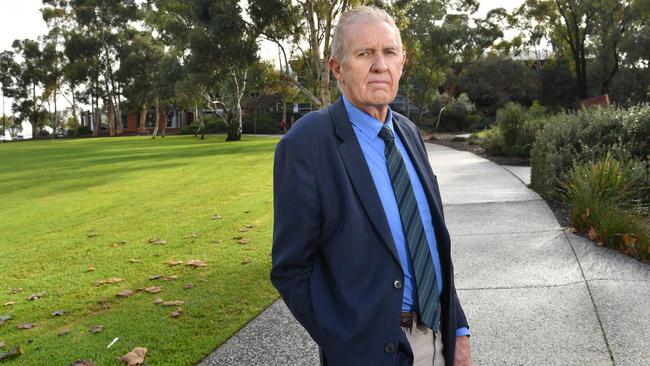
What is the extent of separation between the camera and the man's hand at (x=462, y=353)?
2367 mm

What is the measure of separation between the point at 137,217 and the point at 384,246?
947 centimetres

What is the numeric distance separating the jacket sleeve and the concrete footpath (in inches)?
87.3

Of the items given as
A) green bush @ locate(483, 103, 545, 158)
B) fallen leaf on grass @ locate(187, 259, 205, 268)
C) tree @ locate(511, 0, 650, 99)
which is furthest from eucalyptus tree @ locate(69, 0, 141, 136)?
A: fallen leaf on grass @ locate(187, 259, 205, 268)

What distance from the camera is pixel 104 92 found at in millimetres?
72125

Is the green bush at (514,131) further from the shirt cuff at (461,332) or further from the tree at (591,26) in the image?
the tree at (591,26)

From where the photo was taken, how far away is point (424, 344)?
2168mm

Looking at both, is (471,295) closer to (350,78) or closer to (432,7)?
(350,78)

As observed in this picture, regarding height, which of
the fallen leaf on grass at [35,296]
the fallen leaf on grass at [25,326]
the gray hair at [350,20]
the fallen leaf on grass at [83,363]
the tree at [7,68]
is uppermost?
the tree at [7,68]

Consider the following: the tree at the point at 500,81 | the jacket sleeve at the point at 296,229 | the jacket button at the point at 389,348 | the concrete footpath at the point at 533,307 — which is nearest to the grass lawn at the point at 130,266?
the concrete footpath at the point at 533,307

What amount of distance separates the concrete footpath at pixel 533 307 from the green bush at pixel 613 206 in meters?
0.22

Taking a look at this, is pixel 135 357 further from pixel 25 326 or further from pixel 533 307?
pixel 533 307

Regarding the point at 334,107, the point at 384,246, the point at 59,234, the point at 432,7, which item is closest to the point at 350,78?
the point at 334,107

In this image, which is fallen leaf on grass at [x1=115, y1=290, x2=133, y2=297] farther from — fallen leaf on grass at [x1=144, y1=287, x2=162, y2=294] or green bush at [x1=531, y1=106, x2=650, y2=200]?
green bush at [x1=531, y1=106, x2=650, y2=200]

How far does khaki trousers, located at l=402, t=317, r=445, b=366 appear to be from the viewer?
2.13 m
